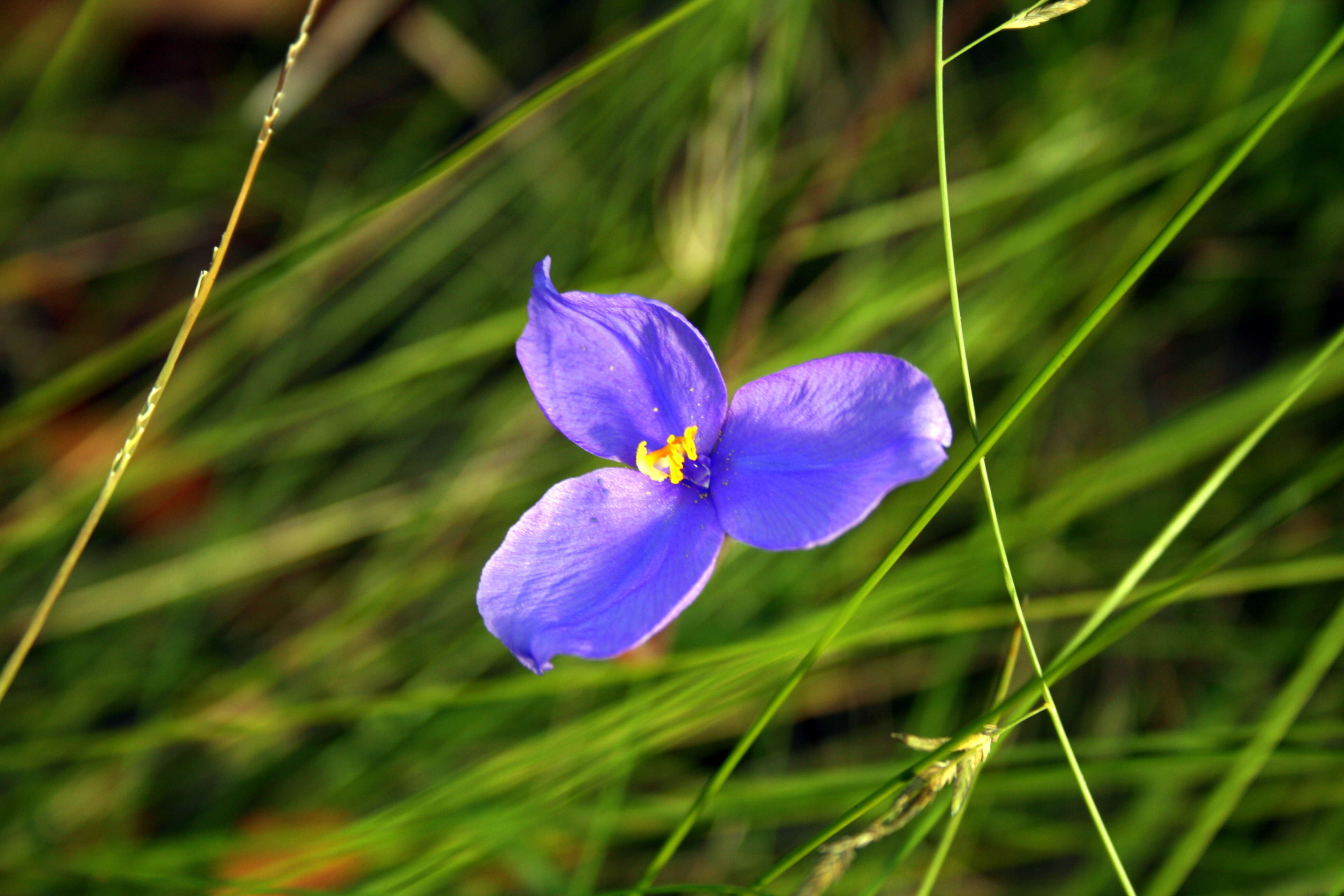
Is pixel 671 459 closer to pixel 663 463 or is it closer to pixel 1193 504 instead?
pixel 663 463

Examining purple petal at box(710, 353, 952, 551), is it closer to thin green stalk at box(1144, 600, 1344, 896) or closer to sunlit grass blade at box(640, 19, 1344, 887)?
sunlit grass blade at box(640, 19, 1344, 887)

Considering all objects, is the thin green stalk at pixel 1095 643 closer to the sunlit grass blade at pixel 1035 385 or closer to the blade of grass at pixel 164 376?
the sunlit grass blade at pixel 1035 385

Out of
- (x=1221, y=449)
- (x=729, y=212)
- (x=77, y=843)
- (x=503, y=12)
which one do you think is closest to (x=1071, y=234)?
(x=1221, y=449)

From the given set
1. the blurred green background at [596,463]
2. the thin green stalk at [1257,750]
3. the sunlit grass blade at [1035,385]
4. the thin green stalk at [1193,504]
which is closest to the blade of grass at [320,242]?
the blurred green background at [596,463]

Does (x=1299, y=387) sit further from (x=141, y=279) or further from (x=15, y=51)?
(x=15, y=51)

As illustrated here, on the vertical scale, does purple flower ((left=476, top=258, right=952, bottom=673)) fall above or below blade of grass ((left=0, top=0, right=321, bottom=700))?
below

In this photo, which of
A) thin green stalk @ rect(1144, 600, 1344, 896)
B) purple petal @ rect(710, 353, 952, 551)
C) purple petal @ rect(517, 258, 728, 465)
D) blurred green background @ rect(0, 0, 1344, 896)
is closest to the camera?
purple petal @ rect(710, 353, 952, 551)

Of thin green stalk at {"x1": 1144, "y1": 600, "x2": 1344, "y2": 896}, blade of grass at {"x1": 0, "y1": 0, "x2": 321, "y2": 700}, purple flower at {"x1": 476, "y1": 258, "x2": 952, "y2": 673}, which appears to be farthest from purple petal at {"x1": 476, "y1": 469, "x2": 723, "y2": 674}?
thin green stalk at {"x1": 1144, "y1": 600, "x2": 1344, "y2": 896}
